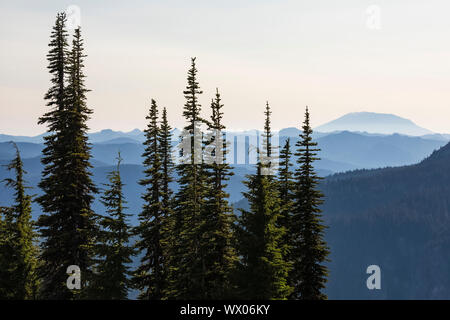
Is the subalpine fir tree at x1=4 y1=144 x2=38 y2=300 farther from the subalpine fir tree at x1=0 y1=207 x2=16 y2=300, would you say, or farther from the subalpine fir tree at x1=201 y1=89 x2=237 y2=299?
the subalpine fir tree at x1=201 y1=89 x2=237 y2=299

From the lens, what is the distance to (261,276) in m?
27.3

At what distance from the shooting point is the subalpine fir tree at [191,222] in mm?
31047

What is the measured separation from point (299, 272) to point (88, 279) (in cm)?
1670

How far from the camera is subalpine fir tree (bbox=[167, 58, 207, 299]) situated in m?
31.0

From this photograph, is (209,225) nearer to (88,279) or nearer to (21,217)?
(88,279)

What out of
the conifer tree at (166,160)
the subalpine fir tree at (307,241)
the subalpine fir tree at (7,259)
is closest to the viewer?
the subalpine fir tree at (7,259)

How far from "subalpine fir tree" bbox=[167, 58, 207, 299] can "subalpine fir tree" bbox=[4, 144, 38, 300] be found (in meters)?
12.3

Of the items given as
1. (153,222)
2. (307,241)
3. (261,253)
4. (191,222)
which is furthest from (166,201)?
(261,253)

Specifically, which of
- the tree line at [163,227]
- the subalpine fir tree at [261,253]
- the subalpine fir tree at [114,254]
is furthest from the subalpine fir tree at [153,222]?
the subalpine fir tree at [261,253]

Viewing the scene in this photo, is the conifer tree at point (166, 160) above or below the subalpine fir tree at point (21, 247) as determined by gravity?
above

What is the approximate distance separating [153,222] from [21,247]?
11.4 m

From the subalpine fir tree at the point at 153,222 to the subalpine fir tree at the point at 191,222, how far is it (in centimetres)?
165

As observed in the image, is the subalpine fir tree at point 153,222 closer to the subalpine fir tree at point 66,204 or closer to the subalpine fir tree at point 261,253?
the subalpine fir tree at point 66,204
